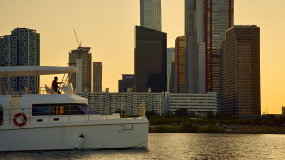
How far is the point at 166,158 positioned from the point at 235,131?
87.1m

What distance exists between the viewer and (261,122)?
14625 cm

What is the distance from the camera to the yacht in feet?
107

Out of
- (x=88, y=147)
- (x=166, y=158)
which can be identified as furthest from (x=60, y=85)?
(x=166, y=158)

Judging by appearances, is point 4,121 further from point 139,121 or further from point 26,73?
point 139,121

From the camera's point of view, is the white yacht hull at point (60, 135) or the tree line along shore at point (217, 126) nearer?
the white yacht hull at point (60, 135)

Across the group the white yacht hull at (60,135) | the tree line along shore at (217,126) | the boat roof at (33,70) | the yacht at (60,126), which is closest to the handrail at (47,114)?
the yacht at (60,126)

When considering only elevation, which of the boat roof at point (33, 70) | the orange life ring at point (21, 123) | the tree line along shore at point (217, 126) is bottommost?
the tree line along shore at point (217, 126)

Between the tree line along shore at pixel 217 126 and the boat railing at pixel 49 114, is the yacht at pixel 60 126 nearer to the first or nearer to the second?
the boat railing at pixel 49 114

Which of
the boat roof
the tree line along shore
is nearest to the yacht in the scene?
the boat roof

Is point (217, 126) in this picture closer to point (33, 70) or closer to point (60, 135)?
point (33, 70)

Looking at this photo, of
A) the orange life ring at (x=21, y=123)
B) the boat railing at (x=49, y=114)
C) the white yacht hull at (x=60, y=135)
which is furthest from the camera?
the boat railing at (x=49, y=114)

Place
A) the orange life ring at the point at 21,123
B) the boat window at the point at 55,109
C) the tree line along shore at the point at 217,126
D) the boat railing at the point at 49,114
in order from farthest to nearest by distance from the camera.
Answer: the tree line along shore at the point at 217,126, the boat window at the point at 55,109, the boat railing at the point at 49,114, the orange life ring at the point at 21,123

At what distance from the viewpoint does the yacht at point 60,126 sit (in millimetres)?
32594

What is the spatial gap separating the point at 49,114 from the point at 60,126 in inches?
55.0
